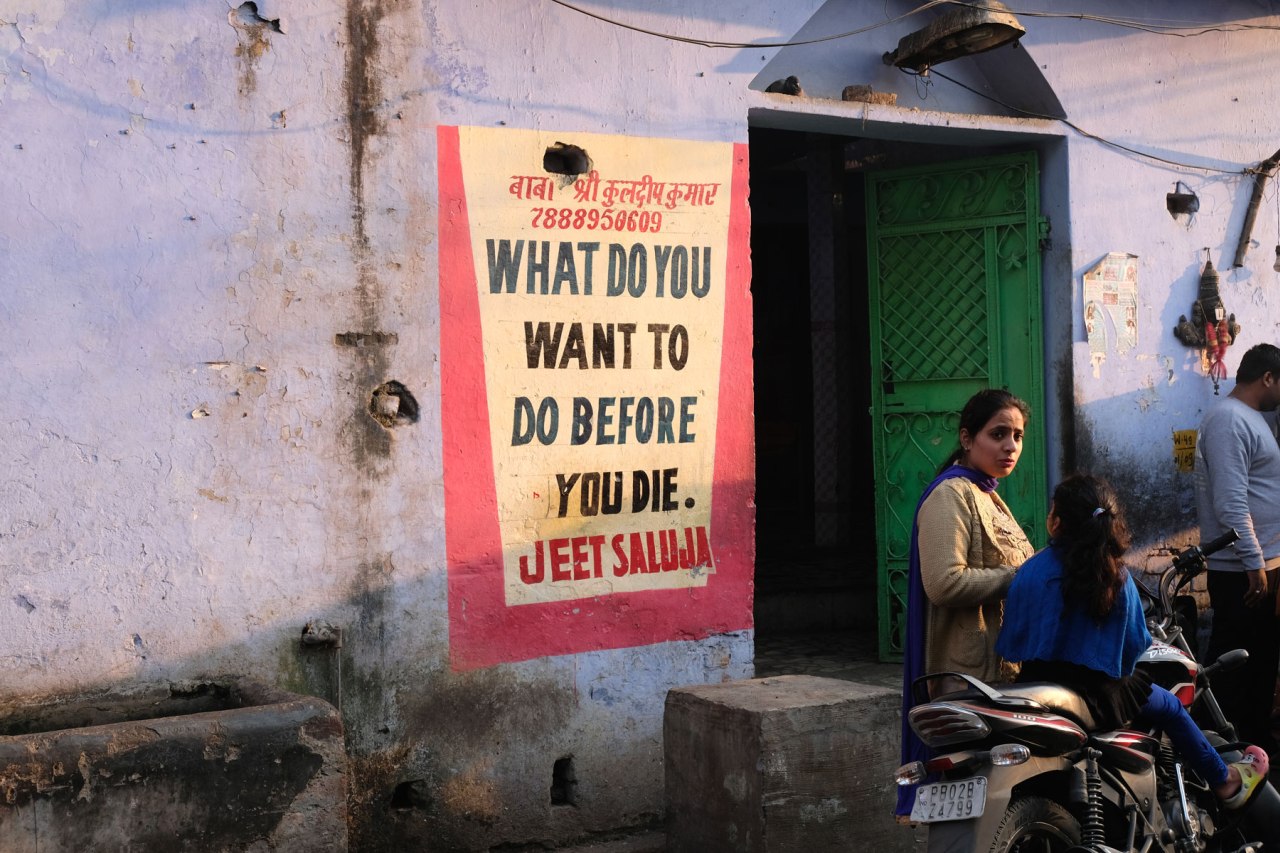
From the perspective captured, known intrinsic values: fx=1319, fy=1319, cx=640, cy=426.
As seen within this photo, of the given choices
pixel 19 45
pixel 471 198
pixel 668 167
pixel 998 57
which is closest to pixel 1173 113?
pixel 998 57

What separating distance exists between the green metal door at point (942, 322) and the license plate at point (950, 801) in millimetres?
3485

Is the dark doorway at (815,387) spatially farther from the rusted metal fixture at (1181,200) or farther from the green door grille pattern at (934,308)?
the rusted metal fixture at (1181,200)

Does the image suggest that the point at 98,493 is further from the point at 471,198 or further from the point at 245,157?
the point at 471,198

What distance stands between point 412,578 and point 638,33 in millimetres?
2405

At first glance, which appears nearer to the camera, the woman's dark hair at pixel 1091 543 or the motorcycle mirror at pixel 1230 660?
the woman's dark hair at pixel 1091 543

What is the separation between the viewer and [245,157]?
4656 millimetres

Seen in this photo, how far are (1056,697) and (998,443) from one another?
2.47 feet

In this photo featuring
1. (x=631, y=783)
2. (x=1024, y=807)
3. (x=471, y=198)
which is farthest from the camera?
(x=631, y=783)

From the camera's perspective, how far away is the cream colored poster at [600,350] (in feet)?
16.8

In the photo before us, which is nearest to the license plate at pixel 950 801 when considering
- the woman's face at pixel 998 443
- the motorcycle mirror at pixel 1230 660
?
the woman's face at pixel 998 443

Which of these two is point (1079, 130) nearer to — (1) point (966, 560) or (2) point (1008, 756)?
(1) point (966, 560)

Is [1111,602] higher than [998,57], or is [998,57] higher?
[998,57]

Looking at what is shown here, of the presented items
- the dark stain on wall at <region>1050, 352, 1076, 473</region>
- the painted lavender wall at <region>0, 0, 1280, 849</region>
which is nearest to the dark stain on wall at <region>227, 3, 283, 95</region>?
the painted lavender wall at <region>0, 0, 1280, 849</region>

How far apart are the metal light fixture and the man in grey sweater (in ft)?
6.51
